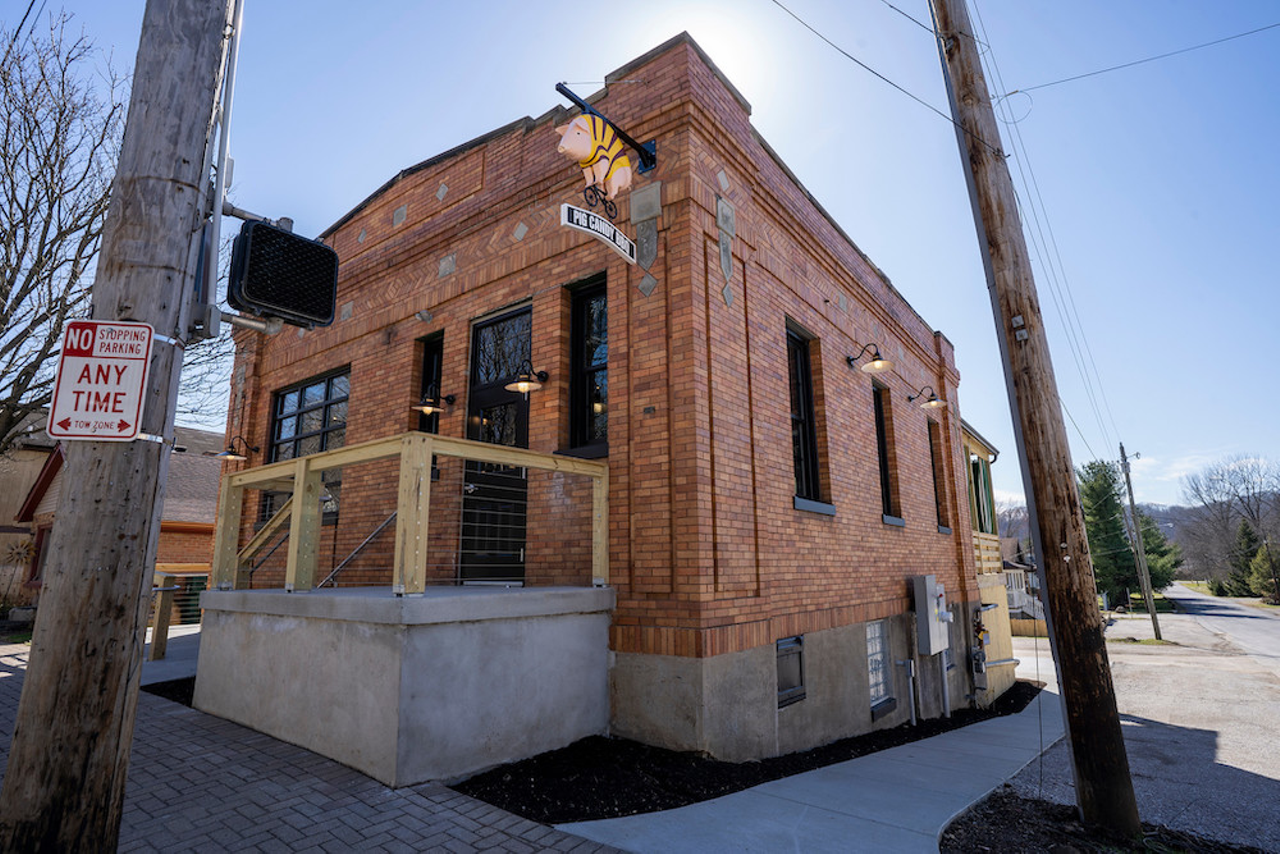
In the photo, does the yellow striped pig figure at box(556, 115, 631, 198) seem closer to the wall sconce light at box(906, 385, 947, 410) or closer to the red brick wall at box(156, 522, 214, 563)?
the wall sconce light at box(906, 385, 947, 410)

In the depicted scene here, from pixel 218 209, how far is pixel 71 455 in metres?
1.43

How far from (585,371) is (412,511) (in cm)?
302

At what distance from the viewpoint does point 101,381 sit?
285 centimetres

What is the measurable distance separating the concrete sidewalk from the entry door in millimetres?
3618

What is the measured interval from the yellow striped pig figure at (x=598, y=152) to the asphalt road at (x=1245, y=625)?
22608 mm

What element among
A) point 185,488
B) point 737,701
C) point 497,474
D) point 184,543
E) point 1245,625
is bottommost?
point 1245,625

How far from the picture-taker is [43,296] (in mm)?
13219

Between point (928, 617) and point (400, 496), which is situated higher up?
point (400, 496)

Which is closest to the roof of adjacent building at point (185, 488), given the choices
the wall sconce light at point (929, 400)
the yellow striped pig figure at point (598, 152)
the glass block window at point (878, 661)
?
the yellow striped pig figure at point (598, 152)

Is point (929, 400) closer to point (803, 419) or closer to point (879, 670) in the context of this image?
point (803, 419)

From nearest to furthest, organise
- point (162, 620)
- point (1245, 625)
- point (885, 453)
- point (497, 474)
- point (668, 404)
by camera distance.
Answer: point (668, 404) → point (497, 474) → point (162, 620) → point (885, 453) → point (1245, 625)

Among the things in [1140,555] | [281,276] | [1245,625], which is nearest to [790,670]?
[281,276]

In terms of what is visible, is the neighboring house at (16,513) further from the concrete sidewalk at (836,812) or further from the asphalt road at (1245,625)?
the asphalt road at (1245,625)

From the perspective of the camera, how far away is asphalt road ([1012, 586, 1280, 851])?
225 inches
